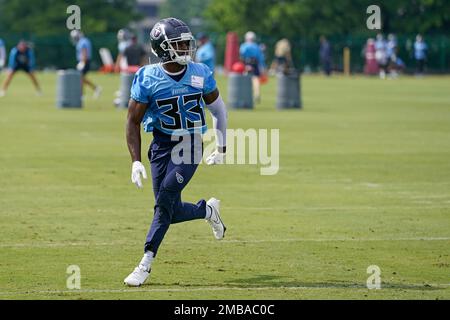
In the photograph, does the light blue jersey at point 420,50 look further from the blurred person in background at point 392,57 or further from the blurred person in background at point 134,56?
the blurred person in background at point 134,56

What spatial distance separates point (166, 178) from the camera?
32.4ft

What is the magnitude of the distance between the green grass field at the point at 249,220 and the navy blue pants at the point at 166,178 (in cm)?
43

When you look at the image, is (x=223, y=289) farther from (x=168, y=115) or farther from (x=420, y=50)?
(x=420, y=50)

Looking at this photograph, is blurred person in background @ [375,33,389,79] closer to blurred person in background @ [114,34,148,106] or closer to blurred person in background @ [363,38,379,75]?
blurred person in background @ [363,38,379,75]

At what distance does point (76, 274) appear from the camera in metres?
9.99

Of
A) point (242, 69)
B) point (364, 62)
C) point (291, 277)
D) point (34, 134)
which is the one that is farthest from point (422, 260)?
point (364, 62)

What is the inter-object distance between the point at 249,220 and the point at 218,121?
3.26 m

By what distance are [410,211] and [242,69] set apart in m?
22.3

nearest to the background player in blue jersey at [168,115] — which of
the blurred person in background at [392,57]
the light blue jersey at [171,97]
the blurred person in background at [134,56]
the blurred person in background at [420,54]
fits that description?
Result: the light blue jersey at [171,97]

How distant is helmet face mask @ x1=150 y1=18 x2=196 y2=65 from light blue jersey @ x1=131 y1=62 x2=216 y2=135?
0.44 feet

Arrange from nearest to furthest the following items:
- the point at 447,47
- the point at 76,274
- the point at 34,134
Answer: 1. the point at 76,274
2. the point at 34,134
3. the point at 447,47
